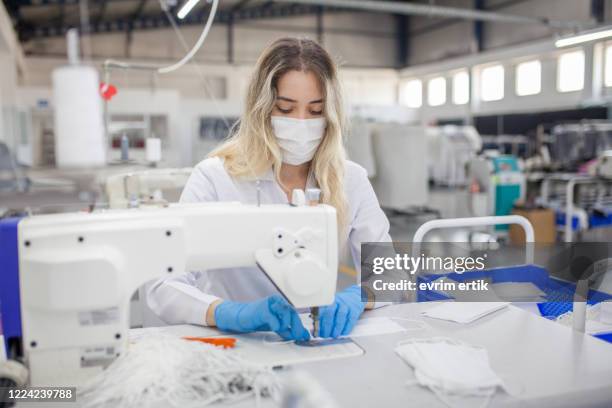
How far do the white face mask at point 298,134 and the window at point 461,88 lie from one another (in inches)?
420

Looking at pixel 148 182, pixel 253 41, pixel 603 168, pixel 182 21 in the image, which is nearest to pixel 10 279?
pixel 148 182

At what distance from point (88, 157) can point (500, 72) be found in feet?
33.5

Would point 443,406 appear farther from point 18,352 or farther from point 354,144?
point 354,144

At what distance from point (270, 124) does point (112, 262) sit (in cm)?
66

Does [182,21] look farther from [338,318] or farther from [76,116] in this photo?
[338,318]

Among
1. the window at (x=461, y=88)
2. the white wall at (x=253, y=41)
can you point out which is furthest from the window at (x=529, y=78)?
the white wall at (x=253, y=41)

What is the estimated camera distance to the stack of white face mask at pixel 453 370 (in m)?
0.83

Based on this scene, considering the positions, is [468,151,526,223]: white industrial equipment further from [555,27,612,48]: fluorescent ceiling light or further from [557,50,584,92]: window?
[557,50,584,92]: window

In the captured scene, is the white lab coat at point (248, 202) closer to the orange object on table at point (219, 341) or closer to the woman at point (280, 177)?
the woman at point (280, 177)

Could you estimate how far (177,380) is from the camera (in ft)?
2.78

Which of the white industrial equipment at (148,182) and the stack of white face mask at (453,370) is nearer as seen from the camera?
the stack of white face mask at (453,370)

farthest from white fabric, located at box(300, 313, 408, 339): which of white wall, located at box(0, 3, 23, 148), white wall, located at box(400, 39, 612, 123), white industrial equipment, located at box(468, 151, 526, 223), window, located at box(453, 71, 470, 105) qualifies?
window, located at box(453, 71, 470, 105)

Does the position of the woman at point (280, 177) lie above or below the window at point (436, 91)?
below

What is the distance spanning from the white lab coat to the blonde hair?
4cm
